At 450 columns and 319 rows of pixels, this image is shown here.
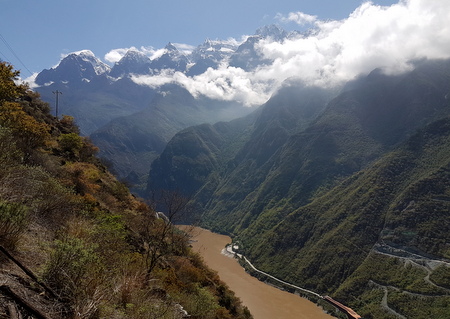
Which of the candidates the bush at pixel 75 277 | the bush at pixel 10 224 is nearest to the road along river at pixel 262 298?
the bush at pixel 10 224

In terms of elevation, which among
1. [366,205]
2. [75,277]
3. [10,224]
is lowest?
[75,277]

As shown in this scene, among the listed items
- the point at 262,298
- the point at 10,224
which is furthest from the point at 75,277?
the point at 262,298

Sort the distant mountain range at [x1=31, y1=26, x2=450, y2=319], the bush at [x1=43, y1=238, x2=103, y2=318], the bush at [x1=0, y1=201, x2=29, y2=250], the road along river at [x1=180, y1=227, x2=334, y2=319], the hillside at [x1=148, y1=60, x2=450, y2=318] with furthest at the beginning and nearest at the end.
Result: the hillside at [x1=148, y1=60, x2=450, y2=318]
the distant mountain range at [x1=31, y1=26, x2=450, y2=319]
the road along river at [x1=180, y1=227, x2=334, y2=319]
the bush at [x1=0, y1=201, x2=29, y2=250]
the bush at [x1=43, y1=238, x2=103, y2=318]

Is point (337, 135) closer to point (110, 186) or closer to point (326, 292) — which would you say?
point (326, 292)

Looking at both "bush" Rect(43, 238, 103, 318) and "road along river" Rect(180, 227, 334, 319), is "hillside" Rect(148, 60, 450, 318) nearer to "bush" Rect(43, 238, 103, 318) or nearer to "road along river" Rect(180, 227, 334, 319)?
"road along river" Rect(180, 227, 334, 319)

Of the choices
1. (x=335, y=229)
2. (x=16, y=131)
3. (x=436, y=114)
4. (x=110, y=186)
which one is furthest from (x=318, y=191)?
(x=16, y=131)

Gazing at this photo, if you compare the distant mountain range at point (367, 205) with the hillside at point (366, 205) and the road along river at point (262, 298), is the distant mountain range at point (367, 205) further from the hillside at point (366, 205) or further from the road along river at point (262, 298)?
the road along river at point (262, 298)

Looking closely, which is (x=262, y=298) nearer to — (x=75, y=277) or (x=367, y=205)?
(x=367, y=205)

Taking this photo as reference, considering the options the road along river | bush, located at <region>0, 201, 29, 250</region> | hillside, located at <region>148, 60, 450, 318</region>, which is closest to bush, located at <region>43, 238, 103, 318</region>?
bush, located at <region>0, 201, 29, 250</region>
